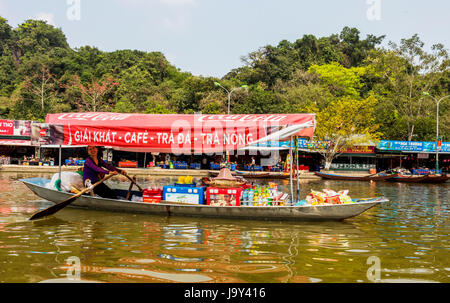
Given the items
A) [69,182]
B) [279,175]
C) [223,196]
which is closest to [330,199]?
[223,196]

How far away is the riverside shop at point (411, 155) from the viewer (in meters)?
36.6

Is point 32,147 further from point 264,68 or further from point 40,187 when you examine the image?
point 264,68

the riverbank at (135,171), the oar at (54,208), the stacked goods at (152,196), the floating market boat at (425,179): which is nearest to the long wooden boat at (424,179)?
the floating market boat at (425,179)

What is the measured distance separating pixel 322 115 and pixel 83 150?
83.9 feet

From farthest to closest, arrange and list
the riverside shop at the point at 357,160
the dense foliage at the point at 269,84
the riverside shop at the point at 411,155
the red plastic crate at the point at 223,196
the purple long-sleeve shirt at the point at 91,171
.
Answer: the dense foliage at the point at 269,84
the riverside shop at the point at 357,160
the riverside shop at the point at 411,155
the purple long-sleeve shirt at the point at 91,171
the red plastic crate at the point at 223,196

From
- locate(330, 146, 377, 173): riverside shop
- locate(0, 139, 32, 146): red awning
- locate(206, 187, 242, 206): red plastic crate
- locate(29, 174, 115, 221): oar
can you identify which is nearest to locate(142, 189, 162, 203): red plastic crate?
locate(29, 174, 115, 221): oar

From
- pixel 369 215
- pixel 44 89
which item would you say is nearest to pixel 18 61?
pixel 44 89

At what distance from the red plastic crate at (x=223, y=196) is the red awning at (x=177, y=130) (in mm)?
1283

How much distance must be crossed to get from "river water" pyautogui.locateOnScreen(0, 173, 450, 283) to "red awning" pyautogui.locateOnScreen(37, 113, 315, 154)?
2.25 meters

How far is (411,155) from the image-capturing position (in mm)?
38531

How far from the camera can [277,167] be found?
35.3 meters

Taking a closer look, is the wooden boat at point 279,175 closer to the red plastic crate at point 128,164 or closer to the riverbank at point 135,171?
the riverbank at point 135,171

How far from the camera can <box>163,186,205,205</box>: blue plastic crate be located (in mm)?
Result: 10469
